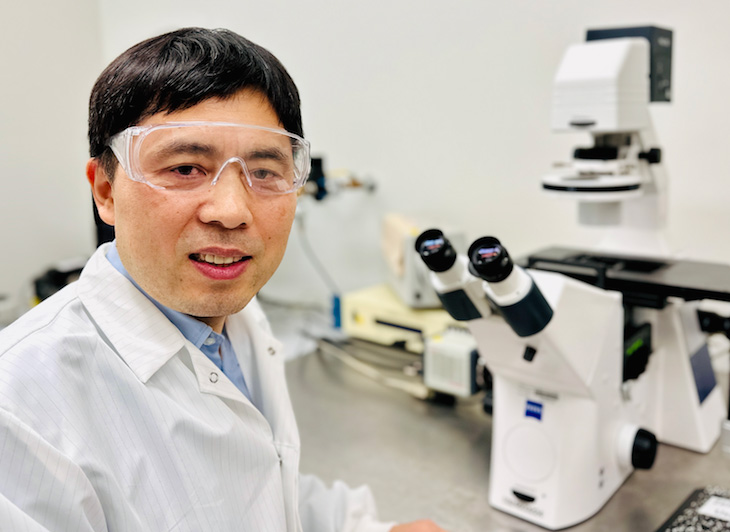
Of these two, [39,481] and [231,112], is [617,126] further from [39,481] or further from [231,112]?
[39,481]

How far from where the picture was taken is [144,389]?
0.79 meters

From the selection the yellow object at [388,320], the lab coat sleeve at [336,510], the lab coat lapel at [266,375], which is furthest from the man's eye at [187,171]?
the yellow object at [388,320]

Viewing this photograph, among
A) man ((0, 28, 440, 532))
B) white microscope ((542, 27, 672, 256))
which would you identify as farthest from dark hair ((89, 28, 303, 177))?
white microscope ((542, 27, 672, 256))

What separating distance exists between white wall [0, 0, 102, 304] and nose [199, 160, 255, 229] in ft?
6.62

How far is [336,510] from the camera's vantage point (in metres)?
1.10

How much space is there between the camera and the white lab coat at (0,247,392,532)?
67cm

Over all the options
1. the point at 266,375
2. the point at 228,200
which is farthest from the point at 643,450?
the point at 228,200

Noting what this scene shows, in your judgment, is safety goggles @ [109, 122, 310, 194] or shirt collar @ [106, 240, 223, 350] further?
shirt collar @ [106, 240, 223, 350]

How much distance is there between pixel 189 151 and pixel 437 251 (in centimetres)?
48

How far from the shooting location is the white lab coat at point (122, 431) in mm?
672

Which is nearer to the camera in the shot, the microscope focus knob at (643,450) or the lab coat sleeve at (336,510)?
the lab coat sleeve at (336,510)

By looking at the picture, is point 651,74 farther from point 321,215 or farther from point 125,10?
point 125,10

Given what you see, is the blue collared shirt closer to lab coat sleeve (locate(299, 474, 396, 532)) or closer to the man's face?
the man's face

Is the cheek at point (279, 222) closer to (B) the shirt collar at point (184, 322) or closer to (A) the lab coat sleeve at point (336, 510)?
(B) the shirt collar at point (184, 322)
